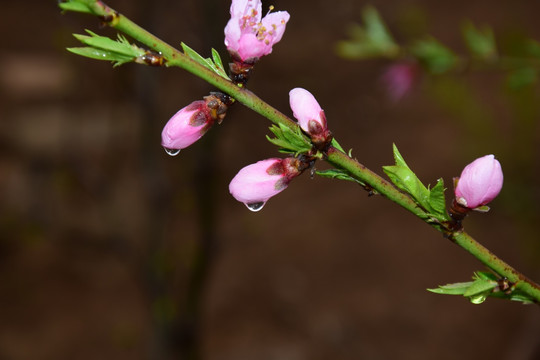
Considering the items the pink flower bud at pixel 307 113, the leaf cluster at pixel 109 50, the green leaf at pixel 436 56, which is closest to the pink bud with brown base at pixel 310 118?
the pink flower bud at pixel 307 113

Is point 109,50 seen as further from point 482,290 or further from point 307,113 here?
point 482,290

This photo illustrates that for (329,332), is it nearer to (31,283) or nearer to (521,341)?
(521,341)

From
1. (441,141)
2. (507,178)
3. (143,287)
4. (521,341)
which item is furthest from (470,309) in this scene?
(143,287)

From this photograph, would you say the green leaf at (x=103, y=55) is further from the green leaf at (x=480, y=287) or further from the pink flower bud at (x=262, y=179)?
the green leaf at (x=480, y=287)

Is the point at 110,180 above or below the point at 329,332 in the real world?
above

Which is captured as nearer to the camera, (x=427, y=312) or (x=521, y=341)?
(x=521, y=341)

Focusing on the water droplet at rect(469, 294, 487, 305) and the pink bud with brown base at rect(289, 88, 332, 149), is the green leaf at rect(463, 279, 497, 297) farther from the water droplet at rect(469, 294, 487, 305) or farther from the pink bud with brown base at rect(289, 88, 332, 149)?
the pink bud with brown base at rect(289, 88, 332, 149)

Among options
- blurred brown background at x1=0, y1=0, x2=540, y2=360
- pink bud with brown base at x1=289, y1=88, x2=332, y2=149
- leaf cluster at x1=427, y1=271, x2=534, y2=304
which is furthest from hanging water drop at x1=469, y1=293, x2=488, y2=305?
blurred brown background at x1=0, y1=0, x2=540, y2=360
